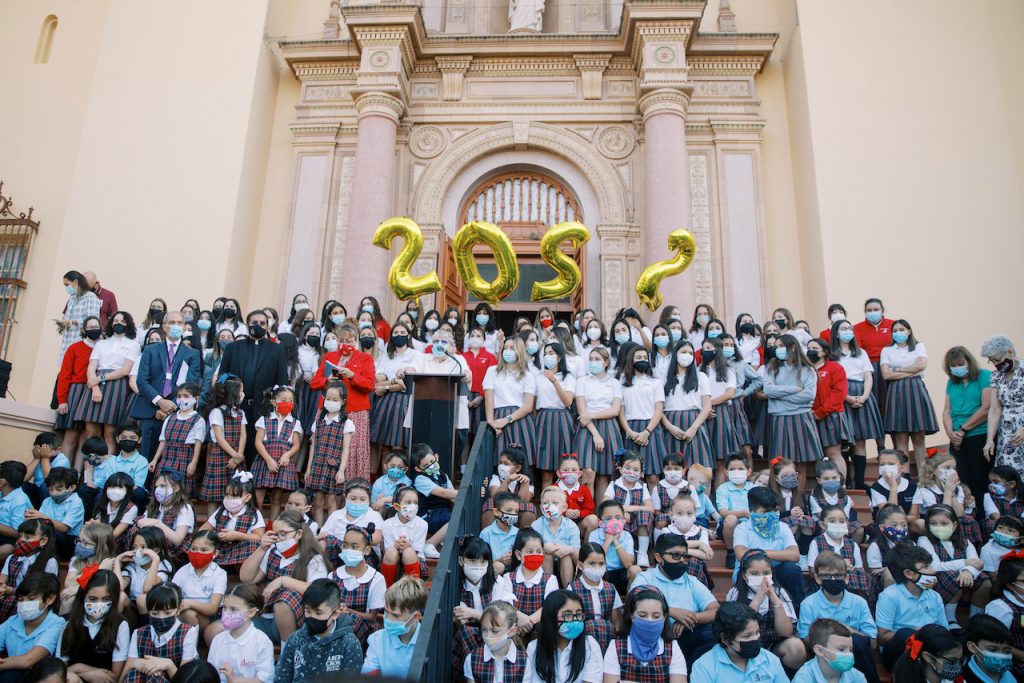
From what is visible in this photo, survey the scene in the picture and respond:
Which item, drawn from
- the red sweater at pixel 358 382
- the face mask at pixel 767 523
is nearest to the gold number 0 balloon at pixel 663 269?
the red sweater at pixel 358 382

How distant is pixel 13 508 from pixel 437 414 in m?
3.70

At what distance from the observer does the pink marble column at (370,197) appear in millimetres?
11469

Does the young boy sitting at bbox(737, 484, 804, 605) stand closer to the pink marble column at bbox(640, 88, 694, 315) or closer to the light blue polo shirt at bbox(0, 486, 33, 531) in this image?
the pink marble column at bbox(640, 88, 694, 315)

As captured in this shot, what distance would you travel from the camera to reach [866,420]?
741cm

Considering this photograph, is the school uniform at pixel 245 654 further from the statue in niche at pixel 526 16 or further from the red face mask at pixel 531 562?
the statue in niche at pixel 526 16

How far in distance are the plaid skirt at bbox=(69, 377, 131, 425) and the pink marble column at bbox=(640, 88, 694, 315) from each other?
7452 millimetres

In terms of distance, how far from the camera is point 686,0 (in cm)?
1188

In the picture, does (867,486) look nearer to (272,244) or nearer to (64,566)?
(64,566)

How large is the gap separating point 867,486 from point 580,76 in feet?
29.3

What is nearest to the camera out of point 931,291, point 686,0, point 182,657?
point 182,657

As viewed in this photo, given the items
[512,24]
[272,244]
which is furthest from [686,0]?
[272,244]


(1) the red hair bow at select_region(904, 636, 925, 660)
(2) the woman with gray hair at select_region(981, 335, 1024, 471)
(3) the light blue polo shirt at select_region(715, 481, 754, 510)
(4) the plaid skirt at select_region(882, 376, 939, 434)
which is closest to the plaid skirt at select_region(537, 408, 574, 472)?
(3) the light blue polo shirt at select_region(715, 481, 754, 510)

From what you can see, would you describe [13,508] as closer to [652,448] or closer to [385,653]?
[385,653]

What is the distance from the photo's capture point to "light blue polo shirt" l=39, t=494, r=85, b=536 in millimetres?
6141
